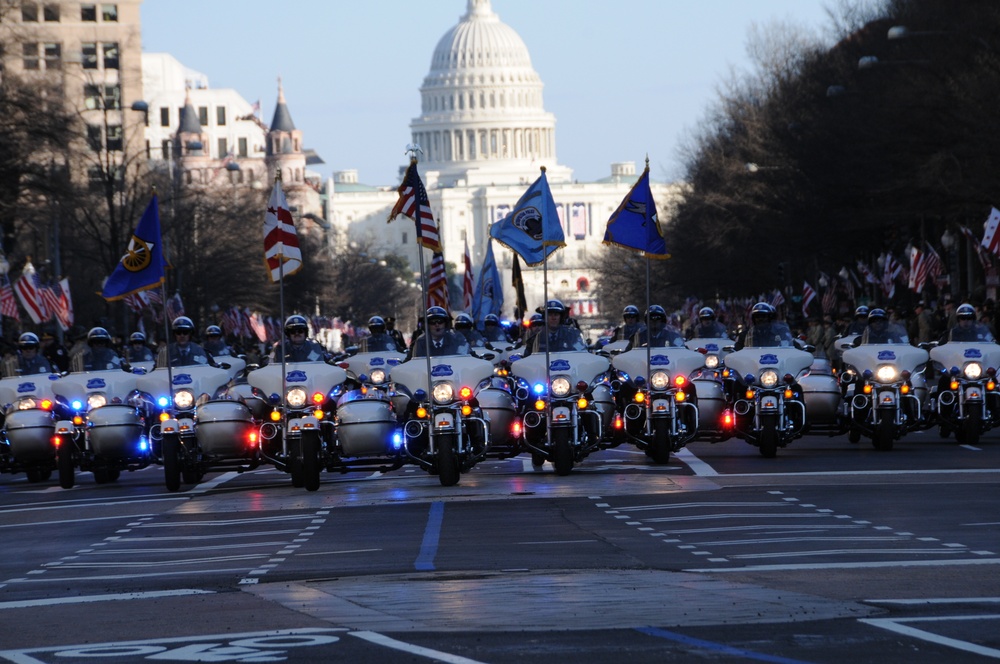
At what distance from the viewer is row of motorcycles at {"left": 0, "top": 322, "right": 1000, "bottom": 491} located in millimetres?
21734

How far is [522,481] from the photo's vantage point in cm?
2236

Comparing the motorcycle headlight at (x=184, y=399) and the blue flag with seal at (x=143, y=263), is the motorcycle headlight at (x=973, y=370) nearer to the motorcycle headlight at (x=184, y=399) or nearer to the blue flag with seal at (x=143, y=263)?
the motorcycle headlight at (x=184, y=399)

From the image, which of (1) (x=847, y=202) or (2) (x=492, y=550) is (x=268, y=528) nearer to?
(2) (x=492, y=550)

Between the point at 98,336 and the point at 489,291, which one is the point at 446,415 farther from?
the point at 489,291

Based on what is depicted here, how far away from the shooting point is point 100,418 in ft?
77.8

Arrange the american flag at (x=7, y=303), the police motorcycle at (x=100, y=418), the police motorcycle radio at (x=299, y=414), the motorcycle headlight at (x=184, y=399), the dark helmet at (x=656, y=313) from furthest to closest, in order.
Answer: the american flag at (x=7, y=303), the dark helmet at (x=656, y=313), the police motorcycle at (x=100, y=418), the motorcycle headlight at (x=184, y=399), the police motorcycle radio at (x=299, y=414)

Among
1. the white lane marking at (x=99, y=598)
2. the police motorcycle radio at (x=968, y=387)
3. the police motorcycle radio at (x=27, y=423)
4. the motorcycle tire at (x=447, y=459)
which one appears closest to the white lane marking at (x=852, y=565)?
the white lane marking at (x=99, y=598)

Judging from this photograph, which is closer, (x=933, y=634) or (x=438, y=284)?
(x=933, y=634)

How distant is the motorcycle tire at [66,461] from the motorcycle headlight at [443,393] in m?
4.70

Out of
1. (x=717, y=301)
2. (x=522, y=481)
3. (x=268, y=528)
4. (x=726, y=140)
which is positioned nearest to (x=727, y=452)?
(x=522, y=481)

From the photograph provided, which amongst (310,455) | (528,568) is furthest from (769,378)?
(528,568)

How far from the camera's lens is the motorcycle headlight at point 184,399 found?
23.5 meters

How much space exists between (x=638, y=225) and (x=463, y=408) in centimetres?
641

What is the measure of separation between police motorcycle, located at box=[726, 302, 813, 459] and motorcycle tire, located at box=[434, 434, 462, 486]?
447 centimetres
